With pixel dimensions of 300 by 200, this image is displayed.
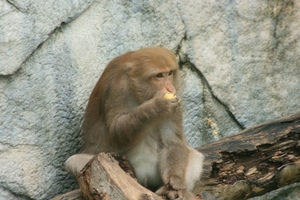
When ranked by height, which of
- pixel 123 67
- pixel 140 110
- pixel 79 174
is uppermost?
pixel 123 67

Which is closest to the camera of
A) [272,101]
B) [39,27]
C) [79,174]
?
[79,174]

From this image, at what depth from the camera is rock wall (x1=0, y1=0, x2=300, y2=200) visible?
6.19m

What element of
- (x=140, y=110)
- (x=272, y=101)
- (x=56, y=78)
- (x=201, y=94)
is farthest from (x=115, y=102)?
(x=272, y=101)

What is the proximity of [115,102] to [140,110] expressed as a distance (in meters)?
0.30

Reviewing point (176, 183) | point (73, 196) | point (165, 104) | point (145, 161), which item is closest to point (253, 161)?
point (176, 183)

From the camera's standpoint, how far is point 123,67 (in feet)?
19.8

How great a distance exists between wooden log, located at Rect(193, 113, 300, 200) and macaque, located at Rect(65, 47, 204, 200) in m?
0.19

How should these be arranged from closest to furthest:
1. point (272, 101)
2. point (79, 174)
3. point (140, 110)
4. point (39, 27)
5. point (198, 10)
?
point (79, 174) → point (140, 110) → point (39, 27) → point (198, 10) → point (272, 101)

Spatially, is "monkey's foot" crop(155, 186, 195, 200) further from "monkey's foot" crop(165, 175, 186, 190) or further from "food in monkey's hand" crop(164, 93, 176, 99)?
"food in monkey's hand" crop(164, 93, 176, 99)

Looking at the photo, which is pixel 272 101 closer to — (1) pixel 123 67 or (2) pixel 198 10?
(2) pixel 198 10

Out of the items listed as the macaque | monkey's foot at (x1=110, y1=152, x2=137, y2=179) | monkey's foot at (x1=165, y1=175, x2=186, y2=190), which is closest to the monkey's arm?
the macaque

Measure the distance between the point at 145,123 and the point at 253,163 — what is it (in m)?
1.25

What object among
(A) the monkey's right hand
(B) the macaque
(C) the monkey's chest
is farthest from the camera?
(C) the monkey's chest

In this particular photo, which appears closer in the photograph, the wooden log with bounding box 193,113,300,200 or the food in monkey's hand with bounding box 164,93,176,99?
the food in monkey's hand with bounding box 164,93,176,99
